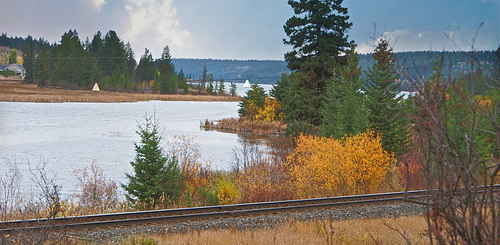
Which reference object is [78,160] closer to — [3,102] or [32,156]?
[32,156]

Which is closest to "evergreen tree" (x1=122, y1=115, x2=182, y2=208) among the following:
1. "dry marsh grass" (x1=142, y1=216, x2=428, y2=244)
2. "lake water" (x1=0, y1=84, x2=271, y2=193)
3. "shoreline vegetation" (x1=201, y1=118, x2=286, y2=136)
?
"lake water" (x1=0, y1=84, x2=271, y2=193)

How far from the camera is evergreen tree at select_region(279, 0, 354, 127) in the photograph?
104ft

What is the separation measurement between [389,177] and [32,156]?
2120cm

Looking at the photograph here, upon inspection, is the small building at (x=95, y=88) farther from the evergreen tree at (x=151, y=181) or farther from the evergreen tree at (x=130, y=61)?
the evergreen tree at (x=151, y=181)

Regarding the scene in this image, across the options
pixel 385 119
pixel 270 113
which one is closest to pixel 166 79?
pixel 270 113

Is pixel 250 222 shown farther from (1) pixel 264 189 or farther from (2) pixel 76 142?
(2) pixel 76 142

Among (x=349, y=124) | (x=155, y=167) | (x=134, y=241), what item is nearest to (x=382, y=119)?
(x=349, y=124)

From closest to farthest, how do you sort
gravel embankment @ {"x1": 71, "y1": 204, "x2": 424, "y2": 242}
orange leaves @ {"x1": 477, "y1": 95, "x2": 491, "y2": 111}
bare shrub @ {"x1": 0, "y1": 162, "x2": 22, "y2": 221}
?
1. orange leaves @ {"x1": 477, "y1": 95, "x2": 491, "y2": 111}
2. gravel embankment @ {"x1": 71, "y1": 204, "x2": 424, "y2": 242}
3. bare shrub @ {"x1": 0, "y1": 162, "x2": 22, "y2": 221}

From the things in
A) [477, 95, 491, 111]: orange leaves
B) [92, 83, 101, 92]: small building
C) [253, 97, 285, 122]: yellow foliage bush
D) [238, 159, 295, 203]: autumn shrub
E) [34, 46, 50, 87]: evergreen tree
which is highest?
[34, 46, 50, 87]: evergreen tree

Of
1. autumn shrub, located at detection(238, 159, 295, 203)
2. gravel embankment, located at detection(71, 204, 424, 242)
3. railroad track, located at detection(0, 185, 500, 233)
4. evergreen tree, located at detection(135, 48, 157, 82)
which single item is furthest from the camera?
evergreen tree, located at detection(135, 48, 157, 82)

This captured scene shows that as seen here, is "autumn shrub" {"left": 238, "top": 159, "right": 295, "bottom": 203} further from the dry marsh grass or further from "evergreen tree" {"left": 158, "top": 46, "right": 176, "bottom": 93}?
"evergreen tree" {"left": 158, "top": 46, "right": 176, "bottom": 93}

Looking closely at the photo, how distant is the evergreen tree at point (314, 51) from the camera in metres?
31.5

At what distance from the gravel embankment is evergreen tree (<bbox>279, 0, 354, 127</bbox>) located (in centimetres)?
1939

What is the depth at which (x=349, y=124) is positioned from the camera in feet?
79.3
